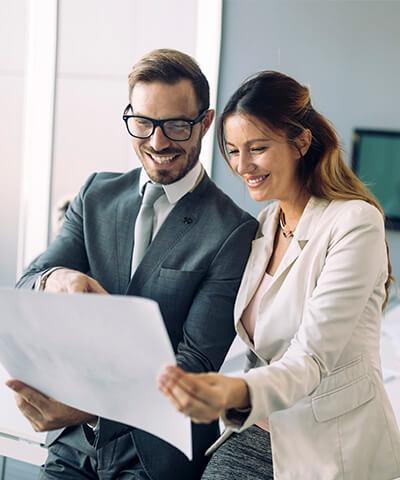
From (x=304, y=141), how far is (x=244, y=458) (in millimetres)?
598

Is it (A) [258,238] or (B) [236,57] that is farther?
(B) [236,57]

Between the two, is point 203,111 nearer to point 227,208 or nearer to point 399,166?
point 227,208

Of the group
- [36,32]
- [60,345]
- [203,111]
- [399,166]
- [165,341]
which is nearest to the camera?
[165,341]

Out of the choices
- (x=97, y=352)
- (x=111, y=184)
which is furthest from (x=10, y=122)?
(x=97, y=352)

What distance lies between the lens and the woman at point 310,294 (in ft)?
4.63

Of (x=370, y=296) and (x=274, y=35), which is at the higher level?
(x=274, y=35)

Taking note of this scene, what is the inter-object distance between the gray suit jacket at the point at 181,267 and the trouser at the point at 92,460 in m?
0.03

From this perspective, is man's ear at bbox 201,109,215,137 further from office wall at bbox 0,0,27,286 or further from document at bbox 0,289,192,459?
office wall at bbox 0,0,27,286

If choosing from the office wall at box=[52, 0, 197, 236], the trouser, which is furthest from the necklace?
the office wall at box=[52, 0, 197, 236]

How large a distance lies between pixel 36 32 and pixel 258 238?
12.7ft

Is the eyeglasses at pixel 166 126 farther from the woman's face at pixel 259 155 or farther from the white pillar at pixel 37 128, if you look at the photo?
the white pillar at pixel 37 128

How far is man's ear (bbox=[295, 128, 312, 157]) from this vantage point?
1.54 meters

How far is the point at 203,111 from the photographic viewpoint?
1578 mm

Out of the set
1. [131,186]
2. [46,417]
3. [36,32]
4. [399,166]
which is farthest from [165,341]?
[36,32]
